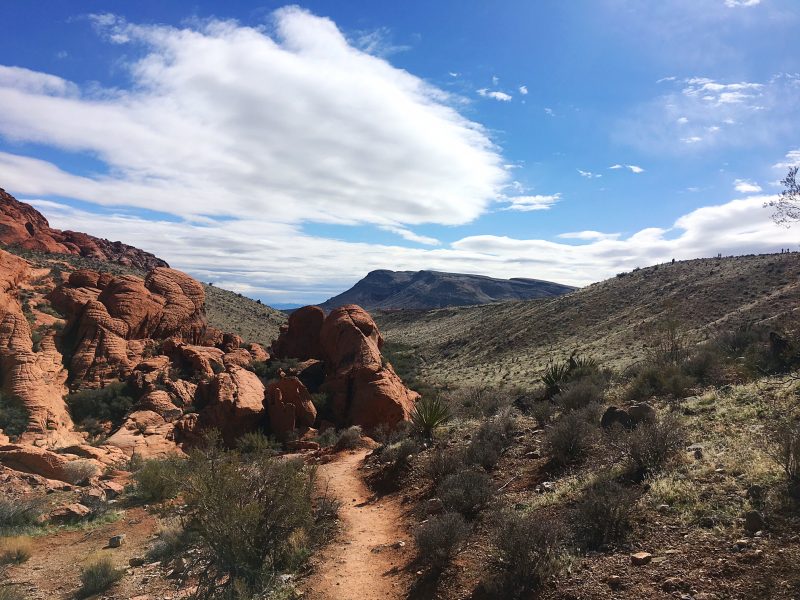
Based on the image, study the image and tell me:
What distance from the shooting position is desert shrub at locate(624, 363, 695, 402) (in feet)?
46.3

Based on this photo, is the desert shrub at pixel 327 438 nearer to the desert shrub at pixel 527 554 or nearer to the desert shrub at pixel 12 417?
the desert shrub at pixel 12 417

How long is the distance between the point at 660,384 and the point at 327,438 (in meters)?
12.8

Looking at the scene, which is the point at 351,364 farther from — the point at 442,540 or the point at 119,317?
the point at 442,540

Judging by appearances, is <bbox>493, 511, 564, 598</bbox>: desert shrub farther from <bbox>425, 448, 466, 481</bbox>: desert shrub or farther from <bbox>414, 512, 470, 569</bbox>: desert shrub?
<bbox>425, 448, 466, 481</bbox>: desert shrub

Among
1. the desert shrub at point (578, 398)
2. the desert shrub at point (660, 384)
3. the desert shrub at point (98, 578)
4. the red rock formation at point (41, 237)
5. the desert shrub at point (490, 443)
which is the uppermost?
the red rock formation at point (41, 237)

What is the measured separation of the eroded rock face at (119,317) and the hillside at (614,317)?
70.6ft

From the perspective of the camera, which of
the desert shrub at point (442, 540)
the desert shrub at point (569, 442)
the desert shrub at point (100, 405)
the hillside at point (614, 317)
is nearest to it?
the desert shrub at point (442, 540)

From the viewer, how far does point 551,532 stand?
6098 mm

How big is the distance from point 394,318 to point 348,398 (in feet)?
279

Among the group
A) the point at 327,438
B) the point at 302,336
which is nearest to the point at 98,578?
the point at 327,438

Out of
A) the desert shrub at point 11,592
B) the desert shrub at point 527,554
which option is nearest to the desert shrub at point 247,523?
the desert shrub at point 11,592

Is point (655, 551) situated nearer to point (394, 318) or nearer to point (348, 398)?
point (348, 398)

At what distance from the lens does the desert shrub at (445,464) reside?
10633 millimetres

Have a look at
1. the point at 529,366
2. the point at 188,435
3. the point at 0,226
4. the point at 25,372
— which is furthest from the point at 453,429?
the point at 0,226
